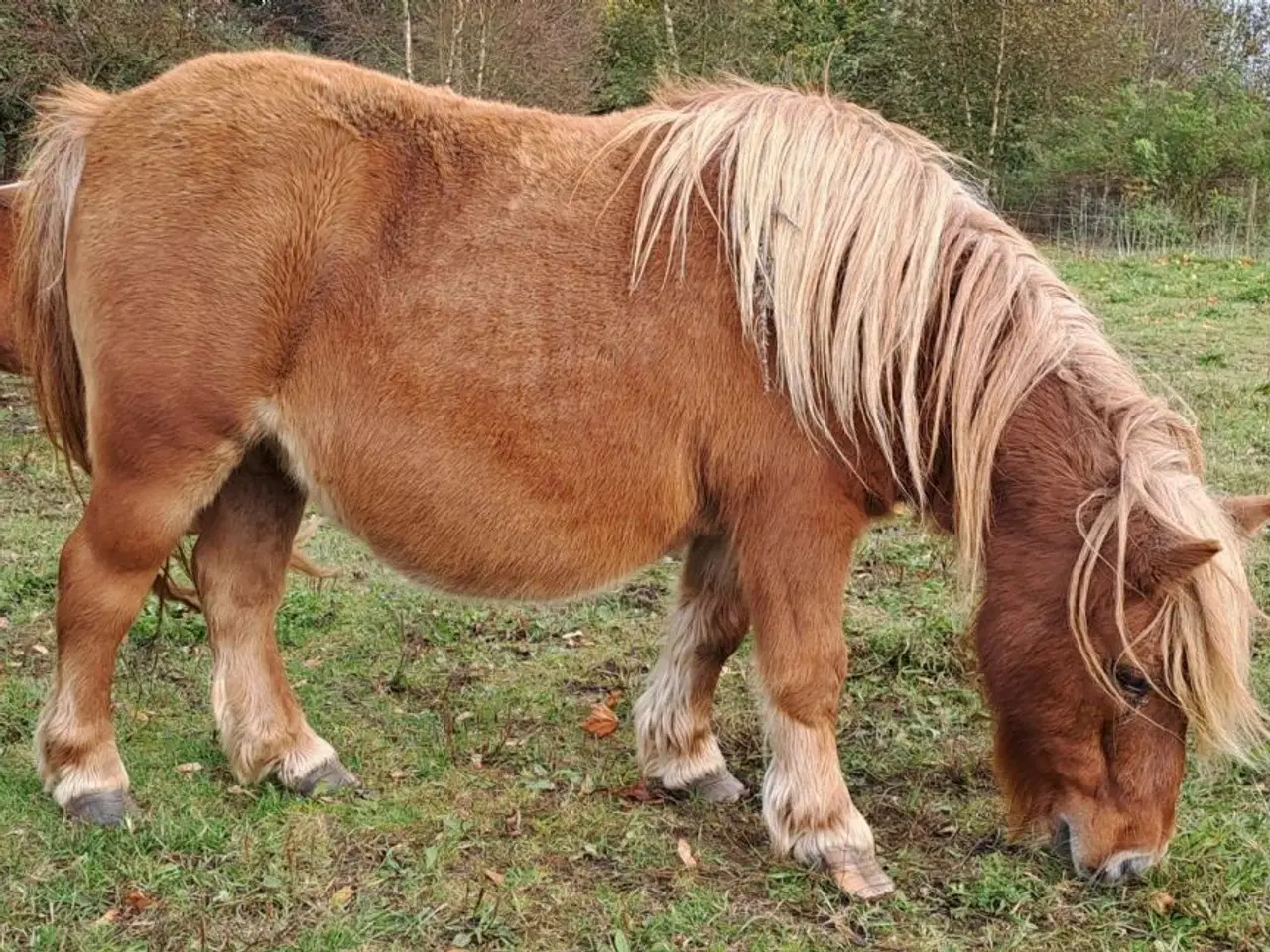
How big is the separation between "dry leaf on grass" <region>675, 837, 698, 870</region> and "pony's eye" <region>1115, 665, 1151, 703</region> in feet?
3.98

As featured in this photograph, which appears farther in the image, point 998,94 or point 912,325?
point 998,94

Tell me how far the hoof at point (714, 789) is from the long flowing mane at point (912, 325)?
108 cm

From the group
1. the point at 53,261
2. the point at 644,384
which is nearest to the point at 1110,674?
the point at 644,384

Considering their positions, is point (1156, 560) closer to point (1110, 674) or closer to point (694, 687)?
point (1110, 674)

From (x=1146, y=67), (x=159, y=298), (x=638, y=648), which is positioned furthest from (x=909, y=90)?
(x=159, y=298)

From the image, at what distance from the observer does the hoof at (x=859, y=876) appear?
3.07 m

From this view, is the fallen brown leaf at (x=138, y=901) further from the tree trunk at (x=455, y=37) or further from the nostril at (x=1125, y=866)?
the tree trunk at (x=455, y=37)

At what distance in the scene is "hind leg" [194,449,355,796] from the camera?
3621 mm

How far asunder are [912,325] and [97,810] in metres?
2.61

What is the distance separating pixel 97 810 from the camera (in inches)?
130

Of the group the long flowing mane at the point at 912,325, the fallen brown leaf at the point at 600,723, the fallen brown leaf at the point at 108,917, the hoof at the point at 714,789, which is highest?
the long flowing mane at the point at 912,325

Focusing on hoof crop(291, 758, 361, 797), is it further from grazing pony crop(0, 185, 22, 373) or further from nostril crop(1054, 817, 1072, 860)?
grazing pony crop(0, 185, 22, 373)

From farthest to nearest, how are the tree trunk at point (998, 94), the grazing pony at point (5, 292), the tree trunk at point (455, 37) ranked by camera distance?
1. the tree trunk at point (998, 94)
2. the tree trunk at point (455, 37)
3. the grazing pony at point (5, 292)

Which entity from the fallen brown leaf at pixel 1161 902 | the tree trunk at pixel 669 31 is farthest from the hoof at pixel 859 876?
the tree trunk at pixel 669 31
